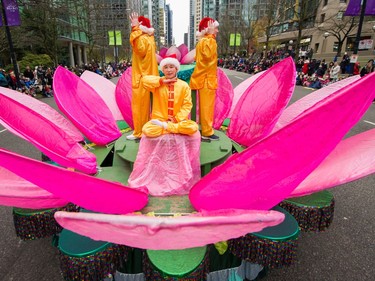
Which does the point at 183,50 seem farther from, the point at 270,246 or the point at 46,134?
the point at 270,246

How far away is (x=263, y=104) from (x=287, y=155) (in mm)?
1635

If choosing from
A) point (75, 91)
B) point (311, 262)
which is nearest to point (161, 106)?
point (75, 91)

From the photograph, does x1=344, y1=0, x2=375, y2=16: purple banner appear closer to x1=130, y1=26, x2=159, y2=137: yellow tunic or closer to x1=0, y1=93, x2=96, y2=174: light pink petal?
x1=130, y1=26, x2=159, y2=137: yellow tunic

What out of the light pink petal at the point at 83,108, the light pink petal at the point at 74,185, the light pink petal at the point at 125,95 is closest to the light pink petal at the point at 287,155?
the light pink petal at the point at 74,185

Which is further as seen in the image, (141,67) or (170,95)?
(141,67)

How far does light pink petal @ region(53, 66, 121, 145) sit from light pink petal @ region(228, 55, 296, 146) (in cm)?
149

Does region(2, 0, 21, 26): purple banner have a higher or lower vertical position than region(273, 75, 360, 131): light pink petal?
higher

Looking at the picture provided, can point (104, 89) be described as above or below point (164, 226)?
below

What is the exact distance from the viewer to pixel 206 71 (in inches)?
110

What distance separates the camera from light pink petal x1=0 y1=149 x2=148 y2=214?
3.72ft

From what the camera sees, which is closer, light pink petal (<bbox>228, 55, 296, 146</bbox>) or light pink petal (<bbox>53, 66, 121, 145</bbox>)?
light pink petal (<bbox>228, 55, 296, 146</bbox>)

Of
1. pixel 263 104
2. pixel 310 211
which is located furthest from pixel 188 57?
pixel 310 211

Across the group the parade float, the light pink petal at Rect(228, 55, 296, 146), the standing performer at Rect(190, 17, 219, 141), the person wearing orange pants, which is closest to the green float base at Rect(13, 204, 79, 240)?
the parade float

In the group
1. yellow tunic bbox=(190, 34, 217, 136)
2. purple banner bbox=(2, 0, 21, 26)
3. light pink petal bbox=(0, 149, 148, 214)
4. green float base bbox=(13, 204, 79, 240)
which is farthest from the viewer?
purple banner bbox=(2, 0, 21, 26)
